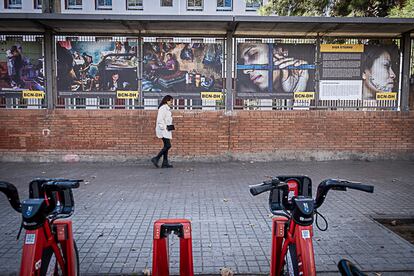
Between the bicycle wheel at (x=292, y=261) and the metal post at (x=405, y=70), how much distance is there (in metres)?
8.88

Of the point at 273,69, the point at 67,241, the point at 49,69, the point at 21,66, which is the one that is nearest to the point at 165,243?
the point at 67,241

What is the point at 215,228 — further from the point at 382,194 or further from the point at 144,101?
the point at 144,101

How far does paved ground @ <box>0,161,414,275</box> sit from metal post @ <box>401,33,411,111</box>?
5.96 ft

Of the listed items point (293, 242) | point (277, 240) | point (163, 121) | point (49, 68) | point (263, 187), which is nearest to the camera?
point (263, 187)

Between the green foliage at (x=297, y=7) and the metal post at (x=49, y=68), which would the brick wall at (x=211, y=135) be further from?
the green foliage at (x=297, y=7)

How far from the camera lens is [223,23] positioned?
29.0ft

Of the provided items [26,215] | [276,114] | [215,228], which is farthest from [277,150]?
[26,215]

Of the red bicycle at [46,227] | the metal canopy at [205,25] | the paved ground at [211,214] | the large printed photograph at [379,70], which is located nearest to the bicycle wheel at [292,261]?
the paved ground at [211,214]

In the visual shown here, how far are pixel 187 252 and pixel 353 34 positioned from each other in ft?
29.2

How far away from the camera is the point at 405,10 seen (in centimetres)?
1006

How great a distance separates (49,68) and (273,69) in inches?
234

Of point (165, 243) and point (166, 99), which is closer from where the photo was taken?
point (165, 243)

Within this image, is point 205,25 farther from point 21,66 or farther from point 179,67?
point 21,66

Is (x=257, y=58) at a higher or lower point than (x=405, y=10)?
lower
